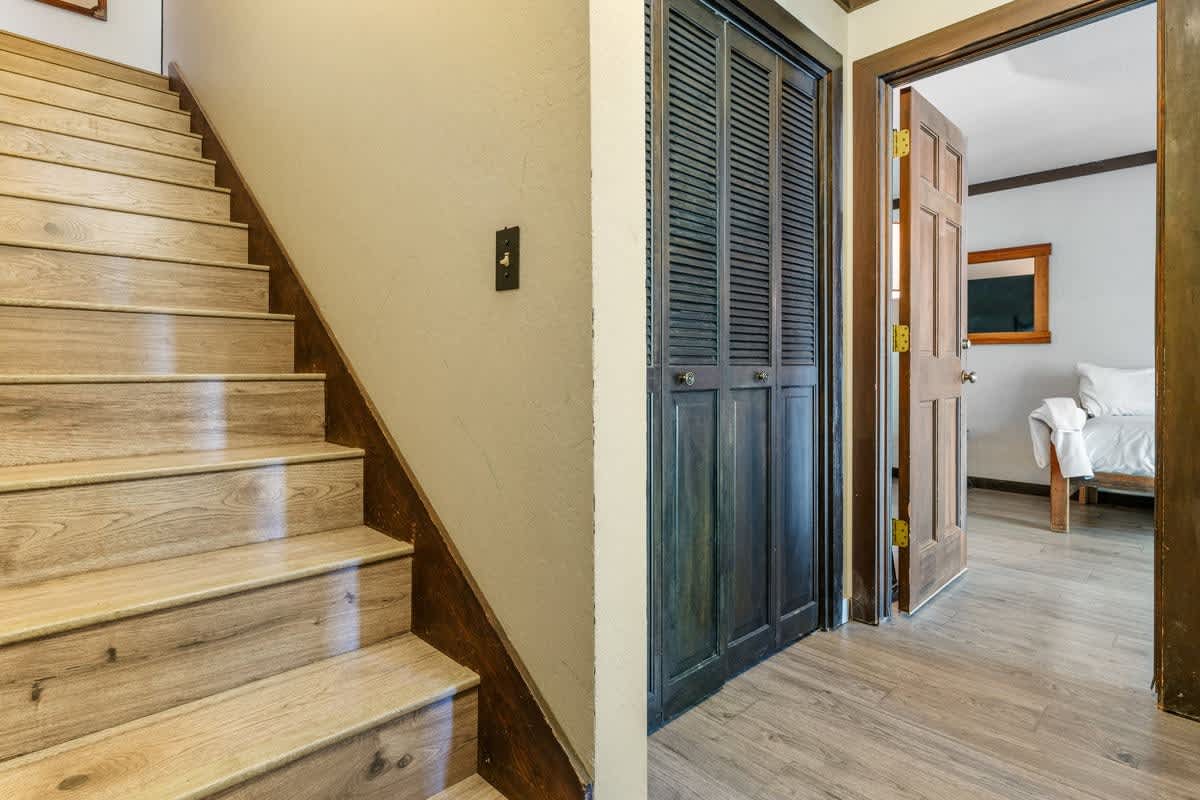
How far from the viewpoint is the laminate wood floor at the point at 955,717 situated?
1.48 metres

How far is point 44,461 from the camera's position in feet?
4.37

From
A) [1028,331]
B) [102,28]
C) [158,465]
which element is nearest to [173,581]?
[158,465]

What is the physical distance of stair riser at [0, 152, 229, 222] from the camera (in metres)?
2.01

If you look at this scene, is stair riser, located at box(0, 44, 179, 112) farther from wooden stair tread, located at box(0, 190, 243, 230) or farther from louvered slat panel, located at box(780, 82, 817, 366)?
louvered slat panel, located at box(780, 82, 817, 366)

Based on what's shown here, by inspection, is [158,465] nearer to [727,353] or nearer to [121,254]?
[121,254]

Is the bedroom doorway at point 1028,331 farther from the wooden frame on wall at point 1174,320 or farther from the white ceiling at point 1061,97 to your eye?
the wooden frame on wall at point 1174,320

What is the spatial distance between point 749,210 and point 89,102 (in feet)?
8.71

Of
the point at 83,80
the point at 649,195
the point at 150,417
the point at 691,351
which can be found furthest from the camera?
the point at 83,80

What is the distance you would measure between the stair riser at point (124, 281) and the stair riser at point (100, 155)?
2.14 feet

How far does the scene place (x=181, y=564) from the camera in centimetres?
125

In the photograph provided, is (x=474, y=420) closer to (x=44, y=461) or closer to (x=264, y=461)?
(x=264, y=461)

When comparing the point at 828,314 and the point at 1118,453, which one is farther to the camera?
the point at 1118,453

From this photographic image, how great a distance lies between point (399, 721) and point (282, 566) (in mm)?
379

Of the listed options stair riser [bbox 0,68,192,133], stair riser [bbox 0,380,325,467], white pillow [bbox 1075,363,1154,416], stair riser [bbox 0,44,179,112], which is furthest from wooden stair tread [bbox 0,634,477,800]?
white pillow [bbox 1075,363,1154,416]
